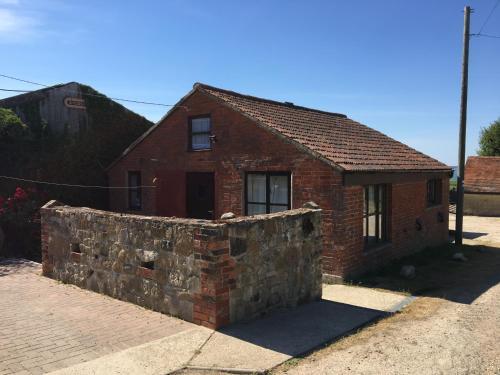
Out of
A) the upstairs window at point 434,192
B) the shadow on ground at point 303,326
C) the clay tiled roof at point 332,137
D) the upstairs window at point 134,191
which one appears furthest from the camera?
the upstairs window at point 134,191

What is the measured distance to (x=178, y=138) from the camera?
45.8 feet

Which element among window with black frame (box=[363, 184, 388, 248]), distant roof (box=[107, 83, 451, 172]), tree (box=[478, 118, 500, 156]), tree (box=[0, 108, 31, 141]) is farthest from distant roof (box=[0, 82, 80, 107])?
tree (box=[478, 118, 500, 156])

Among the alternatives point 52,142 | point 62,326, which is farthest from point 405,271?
point 52,142

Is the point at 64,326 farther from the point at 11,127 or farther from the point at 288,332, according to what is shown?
the point at 11,127

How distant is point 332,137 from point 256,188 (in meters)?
2.96

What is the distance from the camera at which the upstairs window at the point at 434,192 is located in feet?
48.6

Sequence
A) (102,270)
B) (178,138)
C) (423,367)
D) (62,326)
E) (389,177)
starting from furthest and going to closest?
1. (178,138)
2. (389,177)
3. (102,270)
4. (62,326)
5. (423,367)

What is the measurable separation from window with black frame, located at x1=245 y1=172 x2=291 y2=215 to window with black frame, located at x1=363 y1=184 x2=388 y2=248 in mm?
1991

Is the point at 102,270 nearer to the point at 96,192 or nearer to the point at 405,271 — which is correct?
the point at 405,271

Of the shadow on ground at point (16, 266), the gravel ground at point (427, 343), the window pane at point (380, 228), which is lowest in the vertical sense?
the shadow on ground at point (16, 266)

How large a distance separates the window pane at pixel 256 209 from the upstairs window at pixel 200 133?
2409 millimetres

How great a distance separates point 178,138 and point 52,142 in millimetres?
5651

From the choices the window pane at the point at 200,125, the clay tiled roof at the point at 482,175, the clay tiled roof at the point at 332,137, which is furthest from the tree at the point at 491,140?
the window pane at the point at 200,125

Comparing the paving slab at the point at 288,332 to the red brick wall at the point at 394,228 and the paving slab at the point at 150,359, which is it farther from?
the red brick wall at the point at 394,228
